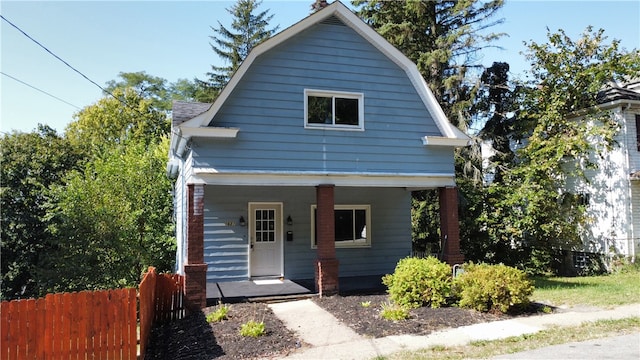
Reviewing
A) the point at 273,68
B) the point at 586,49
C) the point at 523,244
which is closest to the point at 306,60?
the point at 273,68

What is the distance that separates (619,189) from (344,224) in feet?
37.0

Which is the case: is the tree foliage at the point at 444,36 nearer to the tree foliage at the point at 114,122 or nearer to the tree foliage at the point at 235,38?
the tree foliage at the point at 235,38

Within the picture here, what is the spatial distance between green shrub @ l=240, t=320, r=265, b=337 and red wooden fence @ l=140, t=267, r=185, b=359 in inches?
68.5

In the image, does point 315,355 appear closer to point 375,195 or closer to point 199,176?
point 199,176

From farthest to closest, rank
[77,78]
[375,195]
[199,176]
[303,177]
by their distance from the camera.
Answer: [375,195] < [77,78] < [303,177] < [199,176]

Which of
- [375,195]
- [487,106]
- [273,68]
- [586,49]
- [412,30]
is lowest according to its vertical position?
[375,195]

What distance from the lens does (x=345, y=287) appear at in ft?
35.9

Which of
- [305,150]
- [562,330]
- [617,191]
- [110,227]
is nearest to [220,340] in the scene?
[305,150]

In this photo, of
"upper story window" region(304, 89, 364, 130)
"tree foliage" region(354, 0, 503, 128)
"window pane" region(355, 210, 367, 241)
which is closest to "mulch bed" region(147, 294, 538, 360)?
"window pane" region(355, 210, 367, 241)

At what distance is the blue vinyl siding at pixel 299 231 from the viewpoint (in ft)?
38.9

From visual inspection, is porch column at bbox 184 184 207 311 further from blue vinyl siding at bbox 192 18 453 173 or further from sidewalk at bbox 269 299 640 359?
sidewalk at bbox 269 299 640 359

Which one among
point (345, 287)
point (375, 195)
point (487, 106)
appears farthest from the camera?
point (487, 106)

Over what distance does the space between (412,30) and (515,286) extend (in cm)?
1539

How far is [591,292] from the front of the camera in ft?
34.3
